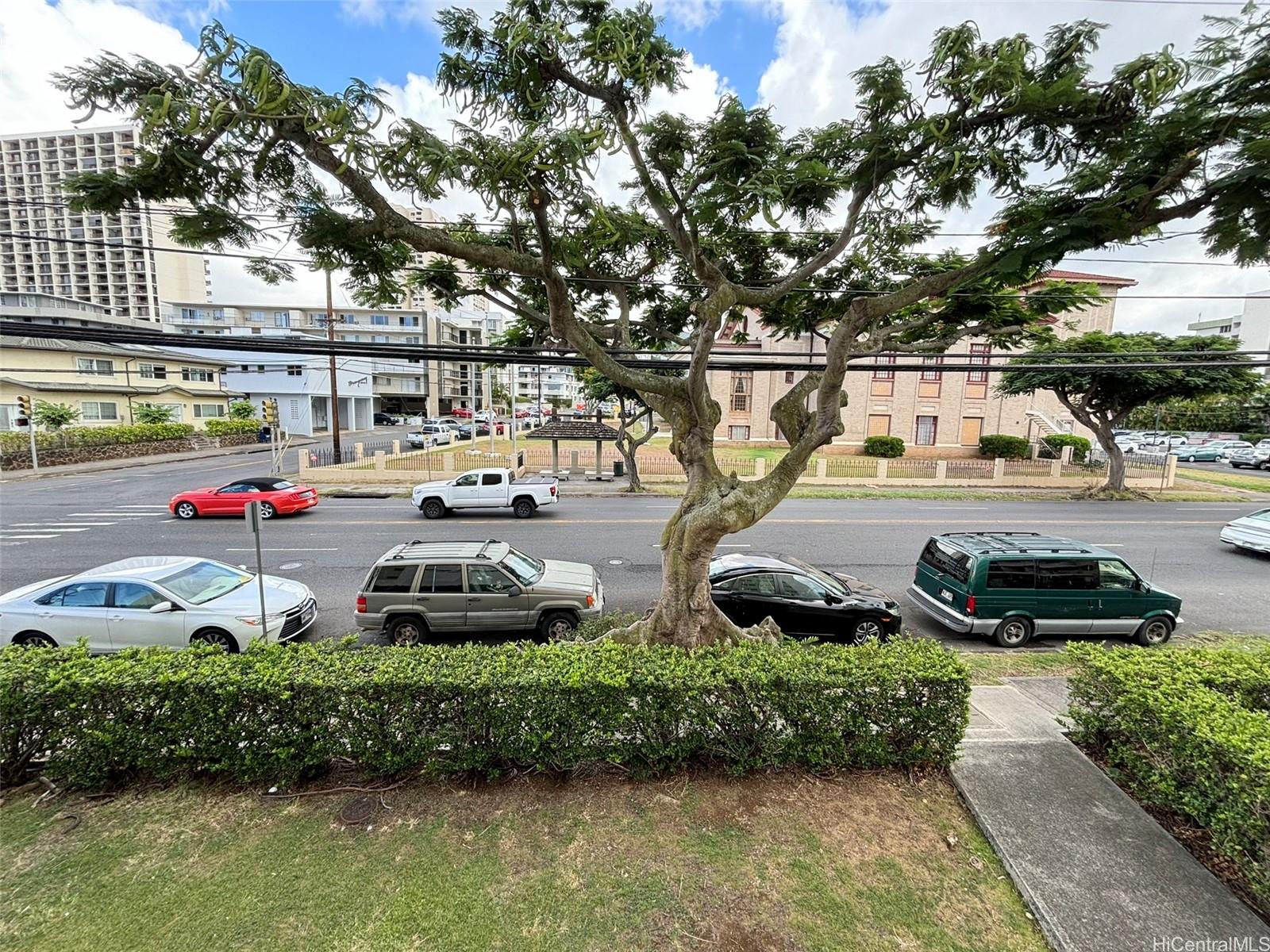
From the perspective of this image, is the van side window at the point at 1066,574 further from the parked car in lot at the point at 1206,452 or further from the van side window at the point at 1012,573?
the parked car in lot at the point at 1206,452

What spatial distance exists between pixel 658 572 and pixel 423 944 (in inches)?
341

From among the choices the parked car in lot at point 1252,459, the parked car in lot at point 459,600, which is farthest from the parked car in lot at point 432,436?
the parked car in lot at point 1252,459

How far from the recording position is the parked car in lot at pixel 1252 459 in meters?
31.9

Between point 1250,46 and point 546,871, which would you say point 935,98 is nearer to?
point 1250,46

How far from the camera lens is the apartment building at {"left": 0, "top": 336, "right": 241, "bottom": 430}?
30156 millimetres

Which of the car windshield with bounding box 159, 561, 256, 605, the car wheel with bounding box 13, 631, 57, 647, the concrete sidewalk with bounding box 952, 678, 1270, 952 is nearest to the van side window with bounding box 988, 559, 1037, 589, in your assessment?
the concrete sidewalk with bounding box 952, 678, 1270, 952

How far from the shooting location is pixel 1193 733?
3.83 meters

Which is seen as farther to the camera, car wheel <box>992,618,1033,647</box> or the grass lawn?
car wheel <box>992,618,1033,647</box>

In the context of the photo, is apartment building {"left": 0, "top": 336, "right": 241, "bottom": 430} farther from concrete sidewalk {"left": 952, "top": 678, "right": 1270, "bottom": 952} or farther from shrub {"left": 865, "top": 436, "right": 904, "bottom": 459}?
shrub {"left": 865, "top": 436, "right": 904, "bottom": 459}

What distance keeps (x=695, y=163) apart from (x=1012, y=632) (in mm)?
8373

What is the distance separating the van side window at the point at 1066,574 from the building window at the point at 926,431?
30.2m

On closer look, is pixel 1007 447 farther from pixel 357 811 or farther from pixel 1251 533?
pixel 357 811

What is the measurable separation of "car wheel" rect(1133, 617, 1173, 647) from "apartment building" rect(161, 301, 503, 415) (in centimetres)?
5295

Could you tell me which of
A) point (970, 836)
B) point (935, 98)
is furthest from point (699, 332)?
point (970, 836)
